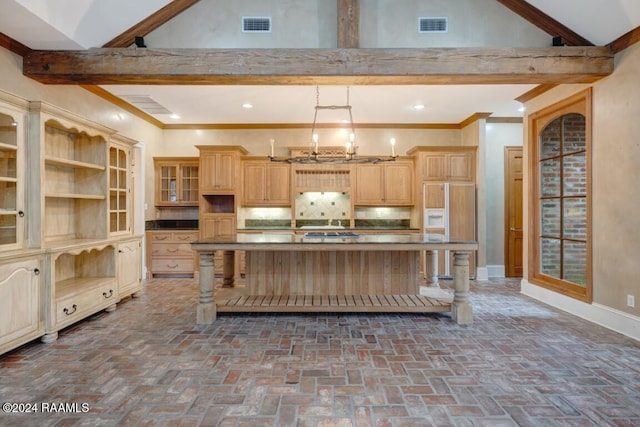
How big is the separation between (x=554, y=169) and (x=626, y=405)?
3279 millimetres

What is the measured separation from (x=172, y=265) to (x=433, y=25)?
5644mm

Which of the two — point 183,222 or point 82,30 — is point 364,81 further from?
point 183,222

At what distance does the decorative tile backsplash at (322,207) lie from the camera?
676 cm

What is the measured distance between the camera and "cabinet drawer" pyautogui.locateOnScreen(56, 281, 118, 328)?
3279mm

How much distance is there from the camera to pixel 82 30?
3221mm

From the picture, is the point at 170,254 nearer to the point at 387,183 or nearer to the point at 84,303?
the point at 84,303

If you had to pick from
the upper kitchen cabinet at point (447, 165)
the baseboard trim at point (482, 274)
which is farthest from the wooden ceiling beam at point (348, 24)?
the baseboard trim at point (482, 274)

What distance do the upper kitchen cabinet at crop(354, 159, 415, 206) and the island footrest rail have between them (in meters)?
2.76

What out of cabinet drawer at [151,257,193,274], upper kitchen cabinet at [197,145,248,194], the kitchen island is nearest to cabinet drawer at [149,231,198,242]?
cabinet drawer at [151,257,193,274]

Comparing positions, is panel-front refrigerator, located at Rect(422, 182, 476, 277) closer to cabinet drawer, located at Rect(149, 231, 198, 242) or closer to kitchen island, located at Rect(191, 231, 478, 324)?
kitchen island, located at Rect(191, 231, 478, 324)

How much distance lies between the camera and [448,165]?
19.7 feet

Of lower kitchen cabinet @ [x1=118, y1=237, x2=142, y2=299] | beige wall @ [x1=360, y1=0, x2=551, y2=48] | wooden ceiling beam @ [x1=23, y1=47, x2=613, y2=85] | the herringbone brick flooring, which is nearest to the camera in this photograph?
the herringbone brick flooring

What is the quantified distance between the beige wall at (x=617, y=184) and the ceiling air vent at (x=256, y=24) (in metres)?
3.73

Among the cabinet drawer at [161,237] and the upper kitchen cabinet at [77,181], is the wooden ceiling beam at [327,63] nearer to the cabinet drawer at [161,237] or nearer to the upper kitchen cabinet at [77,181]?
→ the upper kitchen cabinet at [77,181]
